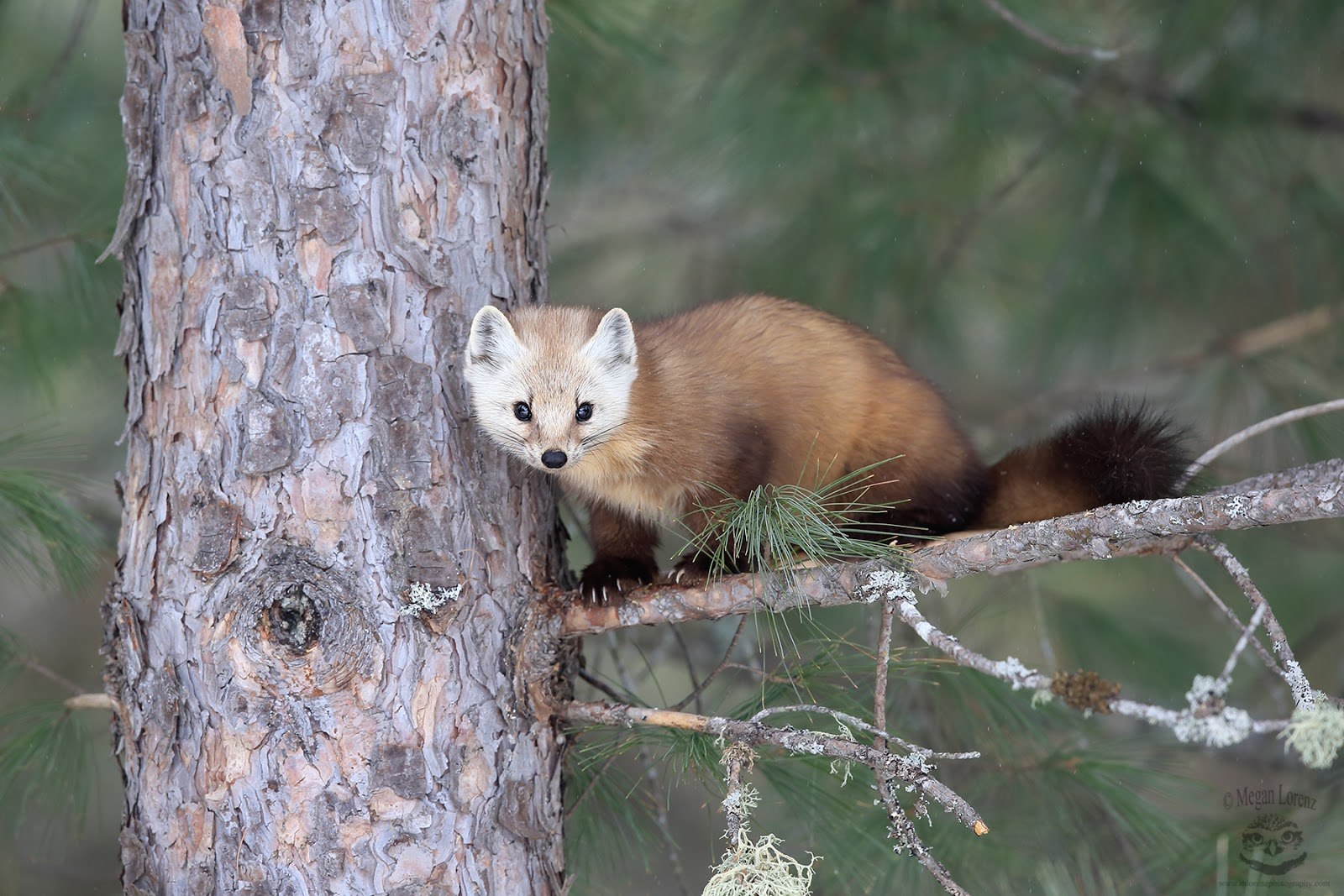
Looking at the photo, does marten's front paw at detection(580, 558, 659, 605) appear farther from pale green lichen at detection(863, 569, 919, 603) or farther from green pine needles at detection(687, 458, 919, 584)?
pale green lichen at detection(863, 569, 919, 603)

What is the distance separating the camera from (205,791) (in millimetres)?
2502

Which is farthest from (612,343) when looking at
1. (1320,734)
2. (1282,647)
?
(1320,734)

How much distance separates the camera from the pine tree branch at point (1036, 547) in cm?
193

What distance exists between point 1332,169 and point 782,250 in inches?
82.0

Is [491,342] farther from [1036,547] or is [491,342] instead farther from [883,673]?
[1036,547]

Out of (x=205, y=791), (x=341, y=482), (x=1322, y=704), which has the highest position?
(x=341, y=482)

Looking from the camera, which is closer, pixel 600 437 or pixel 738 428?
pixel 600 437

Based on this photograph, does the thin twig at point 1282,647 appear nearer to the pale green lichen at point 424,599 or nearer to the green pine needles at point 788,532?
the green pine needles at point 788,532

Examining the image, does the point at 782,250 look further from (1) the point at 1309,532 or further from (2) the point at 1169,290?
(1) the point at 1309,532

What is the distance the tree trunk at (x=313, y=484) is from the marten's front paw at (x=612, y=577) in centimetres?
20

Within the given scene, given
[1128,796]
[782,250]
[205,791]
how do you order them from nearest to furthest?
[205,791] < [1128,796] < [782,250]

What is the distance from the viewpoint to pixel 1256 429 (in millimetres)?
2525

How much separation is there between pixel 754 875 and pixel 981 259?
3621mm

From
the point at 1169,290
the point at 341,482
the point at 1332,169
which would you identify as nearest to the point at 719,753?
the point at 341,482
